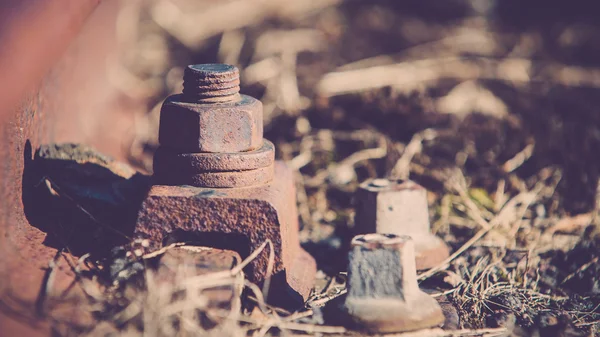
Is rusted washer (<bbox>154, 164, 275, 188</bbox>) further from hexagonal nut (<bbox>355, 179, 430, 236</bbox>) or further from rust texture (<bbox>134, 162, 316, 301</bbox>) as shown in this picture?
hexagonal nut (<bbox>355, 179, 430, 236</bbox>)

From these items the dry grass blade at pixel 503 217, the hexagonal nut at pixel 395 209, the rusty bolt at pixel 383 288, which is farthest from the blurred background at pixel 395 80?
the rusty bolt at pixel 383 288

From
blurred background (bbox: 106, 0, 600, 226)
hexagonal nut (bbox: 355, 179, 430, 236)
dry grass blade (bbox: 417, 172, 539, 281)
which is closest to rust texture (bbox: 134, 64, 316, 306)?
hexagonal nut (bbox: 355, 179, 430, 236)

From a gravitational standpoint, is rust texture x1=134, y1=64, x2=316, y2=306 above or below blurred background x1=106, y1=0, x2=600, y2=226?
below

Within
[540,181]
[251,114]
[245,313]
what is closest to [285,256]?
[245,313]

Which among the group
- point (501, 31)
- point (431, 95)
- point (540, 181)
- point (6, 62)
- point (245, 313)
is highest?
point (501, 31)

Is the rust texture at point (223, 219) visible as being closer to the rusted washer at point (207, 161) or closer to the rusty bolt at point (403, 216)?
the rusted washer at point (207, 161)

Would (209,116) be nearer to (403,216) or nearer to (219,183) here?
(219,183)

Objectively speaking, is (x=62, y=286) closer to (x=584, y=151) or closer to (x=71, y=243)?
(x=71, y=243)
